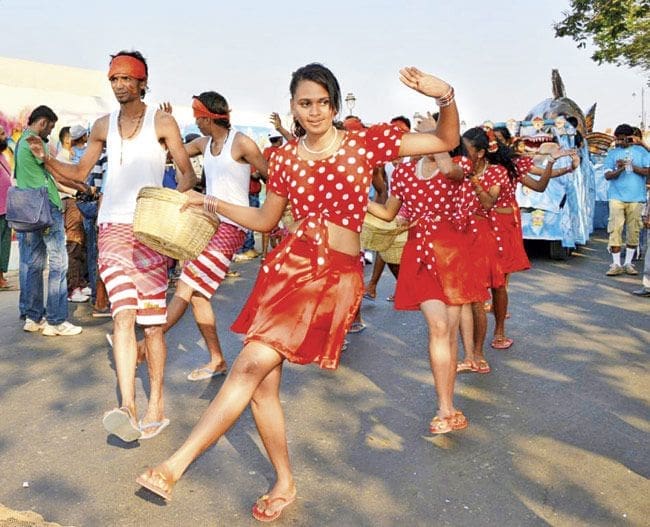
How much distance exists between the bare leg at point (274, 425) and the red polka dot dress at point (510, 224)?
3585 millimetres

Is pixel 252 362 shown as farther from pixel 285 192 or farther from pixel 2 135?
pixel 2 135

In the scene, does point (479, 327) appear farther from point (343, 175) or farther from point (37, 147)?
point (37, 147)

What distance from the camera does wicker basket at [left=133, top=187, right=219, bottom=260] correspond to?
3564 millimetres

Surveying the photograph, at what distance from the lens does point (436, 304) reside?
15.3 feet

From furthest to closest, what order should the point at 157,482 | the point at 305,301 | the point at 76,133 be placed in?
1. the point at 76,133
2. the point at 305,301
3. the point at 157,482

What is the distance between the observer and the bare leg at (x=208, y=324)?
17.9 ft

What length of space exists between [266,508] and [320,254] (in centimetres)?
113


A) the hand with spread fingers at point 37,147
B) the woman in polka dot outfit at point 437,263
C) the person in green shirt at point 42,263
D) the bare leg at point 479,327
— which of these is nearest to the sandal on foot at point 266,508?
the woman in polka dot outfit at point 437,263

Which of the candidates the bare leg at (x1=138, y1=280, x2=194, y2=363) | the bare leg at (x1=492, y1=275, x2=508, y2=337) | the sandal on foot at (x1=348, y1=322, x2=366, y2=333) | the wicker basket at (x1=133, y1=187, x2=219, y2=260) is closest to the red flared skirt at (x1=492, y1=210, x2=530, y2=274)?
the bare leg at (x1=492, y1=275, x2=508, y2=337)

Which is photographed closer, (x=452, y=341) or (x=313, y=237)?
(x=313, y=237)

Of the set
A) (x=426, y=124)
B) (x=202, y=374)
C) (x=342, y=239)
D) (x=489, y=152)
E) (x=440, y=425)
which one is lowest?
(x=202, y=374)

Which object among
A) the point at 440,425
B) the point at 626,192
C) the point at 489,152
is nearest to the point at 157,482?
the point at 440,425

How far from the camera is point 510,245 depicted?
261 inches

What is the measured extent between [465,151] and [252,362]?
3037mm
